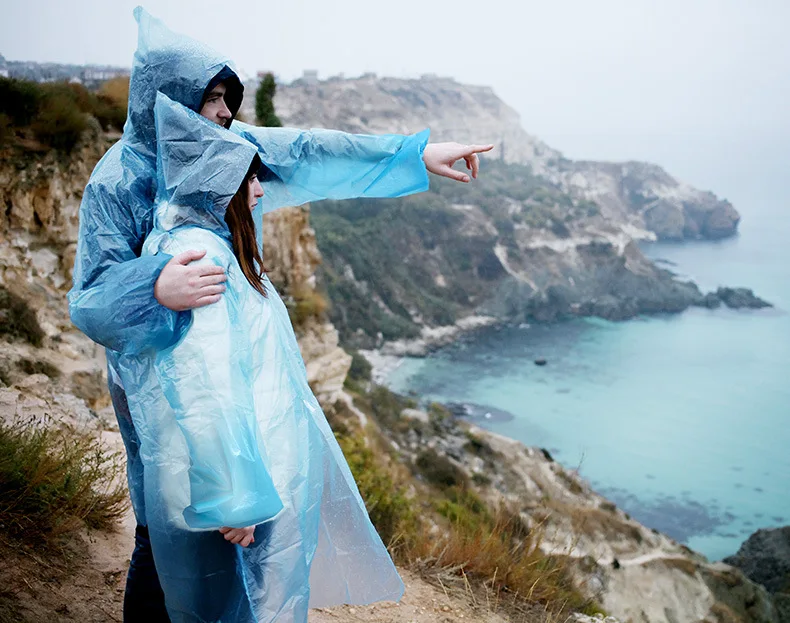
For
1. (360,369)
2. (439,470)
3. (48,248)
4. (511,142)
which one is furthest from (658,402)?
(511,142)

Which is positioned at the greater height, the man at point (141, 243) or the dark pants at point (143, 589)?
the man at point (141, 243)

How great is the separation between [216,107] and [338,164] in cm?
37

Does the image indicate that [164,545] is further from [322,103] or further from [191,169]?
[322,103]

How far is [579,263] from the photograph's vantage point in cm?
5744

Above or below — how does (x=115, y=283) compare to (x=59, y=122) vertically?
above

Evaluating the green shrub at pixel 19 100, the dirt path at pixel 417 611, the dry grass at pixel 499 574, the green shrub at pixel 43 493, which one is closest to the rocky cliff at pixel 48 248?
the green shrub at pixel 19 100

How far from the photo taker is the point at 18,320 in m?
4.93

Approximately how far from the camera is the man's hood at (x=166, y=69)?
123 centimetres

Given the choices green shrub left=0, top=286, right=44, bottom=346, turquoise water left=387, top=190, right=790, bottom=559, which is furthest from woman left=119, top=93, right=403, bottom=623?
turquoise water left=387, top=190, right=790, bottom=559

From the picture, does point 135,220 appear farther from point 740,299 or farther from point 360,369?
point 740,299

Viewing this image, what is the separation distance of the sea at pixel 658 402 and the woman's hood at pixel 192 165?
1884cm

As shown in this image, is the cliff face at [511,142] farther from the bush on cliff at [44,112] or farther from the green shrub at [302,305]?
the bush on cliff at [44,112]

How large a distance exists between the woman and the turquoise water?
21.0 metres

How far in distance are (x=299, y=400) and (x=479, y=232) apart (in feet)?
185
